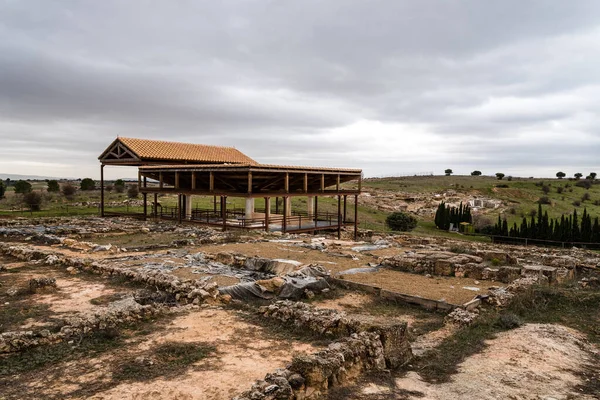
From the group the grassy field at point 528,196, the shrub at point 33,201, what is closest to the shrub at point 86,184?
the shrub at point 33,201

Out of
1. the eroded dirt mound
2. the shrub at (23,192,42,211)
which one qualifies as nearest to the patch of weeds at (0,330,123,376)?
the eroded dirt mound

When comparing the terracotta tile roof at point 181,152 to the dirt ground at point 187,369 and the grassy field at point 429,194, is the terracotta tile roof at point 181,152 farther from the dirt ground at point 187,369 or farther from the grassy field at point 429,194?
the dirt ground at point 187,369

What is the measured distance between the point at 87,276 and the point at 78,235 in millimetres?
11586

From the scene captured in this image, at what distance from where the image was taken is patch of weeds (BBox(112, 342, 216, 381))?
22.4ft

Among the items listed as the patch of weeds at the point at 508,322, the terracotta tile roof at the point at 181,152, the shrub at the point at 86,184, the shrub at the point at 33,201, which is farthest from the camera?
the shrub at the point at 86,184

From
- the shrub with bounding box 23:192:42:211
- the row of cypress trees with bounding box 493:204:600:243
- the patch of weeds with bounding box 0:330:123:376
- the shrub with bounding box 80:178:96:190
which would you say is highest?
the shrub with bounding box 80:178:96:190

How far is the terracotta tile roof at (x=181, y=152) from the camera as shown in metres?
35.1

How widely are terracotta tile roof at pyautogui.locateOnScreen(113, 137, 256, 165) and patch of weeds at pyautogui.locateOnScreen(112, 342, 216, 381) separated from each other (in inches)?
1031

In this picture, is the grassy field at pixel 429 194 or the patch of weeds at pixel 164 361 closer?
the patch of weeds at pixel 164 361

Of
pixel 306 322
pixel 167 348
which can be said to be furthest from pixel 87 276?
pixel 306 322

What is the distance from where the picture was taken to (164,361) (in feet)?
24.1

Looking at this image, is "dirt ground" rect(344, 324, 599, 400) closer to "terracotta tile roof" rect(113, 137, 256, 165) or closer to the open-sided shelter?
the open-sided shelter

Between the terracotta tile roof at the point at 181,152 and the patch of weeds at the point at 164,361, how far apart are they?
26.2 meters

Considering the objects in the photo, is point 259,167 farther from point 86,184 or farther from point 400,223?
point 86,184
